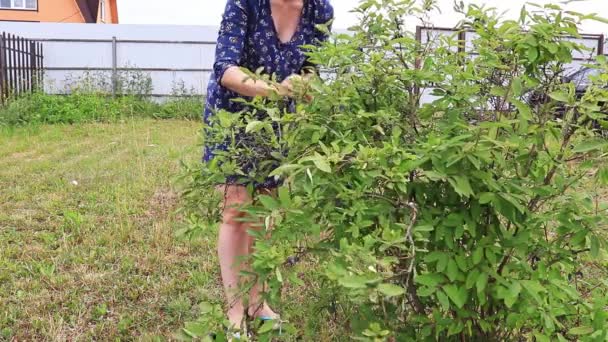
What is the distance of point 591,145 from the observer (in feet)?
3.89

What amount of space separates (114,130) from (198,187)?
7.56 metres

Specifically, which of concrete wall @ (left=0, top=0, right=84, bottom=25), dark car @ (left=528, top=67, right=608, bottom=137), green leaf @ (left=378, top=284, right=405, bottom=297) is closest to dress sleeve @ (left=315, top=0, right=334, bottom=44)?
dark car @ (left=528, top=67, right=608, bottom=137)

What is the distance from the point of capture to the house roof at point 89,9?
20953 mm

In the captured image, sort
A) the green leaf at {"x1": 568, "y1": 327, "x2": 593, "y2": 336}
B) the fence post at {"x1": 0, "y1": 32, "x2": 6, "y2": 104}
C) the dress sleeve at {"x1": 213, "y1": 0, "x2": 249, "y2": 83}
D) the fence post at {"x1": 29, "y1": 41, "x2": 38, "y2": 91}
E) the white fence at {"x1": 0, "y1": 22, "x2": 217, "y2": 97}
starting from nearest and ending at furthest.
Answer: the green leaf at {"x1": 568, "y1": 327, "x2": 593, "y2": 336}, the dress sleeve at {"x1": 213, "y1": 0, "x2": 249, "y2": 83}, the fence post at {"x1": 0, "y1": 32, "x2": 6, "y2": 104}, the fence post at {"x1": 29, "y1": 41, "x2": 38, "y2": 91}, the white fence at {"x1": 0, "y1": 22, "x2": 217, "y2": 97}

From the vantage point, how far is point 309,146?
51.1 inches

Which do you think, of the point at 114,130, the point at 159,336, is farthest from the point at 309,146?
the point at 114,130

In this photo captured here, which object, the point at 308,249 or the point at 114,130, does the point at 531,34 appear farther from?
the point at 114,130

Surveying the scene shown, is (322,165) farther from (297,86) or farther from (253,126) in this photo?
(297,86)

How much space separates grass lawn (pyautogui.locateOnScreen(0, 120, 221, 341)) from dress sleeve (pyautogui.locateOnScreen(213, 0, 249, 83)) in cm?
33

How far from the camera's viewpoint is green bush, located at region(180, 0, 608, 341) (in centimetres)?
115

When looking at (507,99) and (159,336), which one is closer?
(507,99)

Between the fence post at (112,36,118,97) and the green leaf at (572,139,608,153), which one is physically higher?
the green leaf at (572,139,608,153)

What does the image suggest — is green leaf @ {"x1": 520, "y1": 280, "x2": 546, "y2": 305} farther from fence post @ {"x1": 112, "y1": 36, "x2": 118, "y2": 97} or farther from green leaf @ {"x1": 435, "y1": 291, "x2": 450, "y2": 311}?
fence post @ {"x1": 112, "y1": 36, "x2": 118, "y2": 97}

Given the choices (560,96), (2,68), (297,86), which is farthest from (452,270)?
(2,68)
